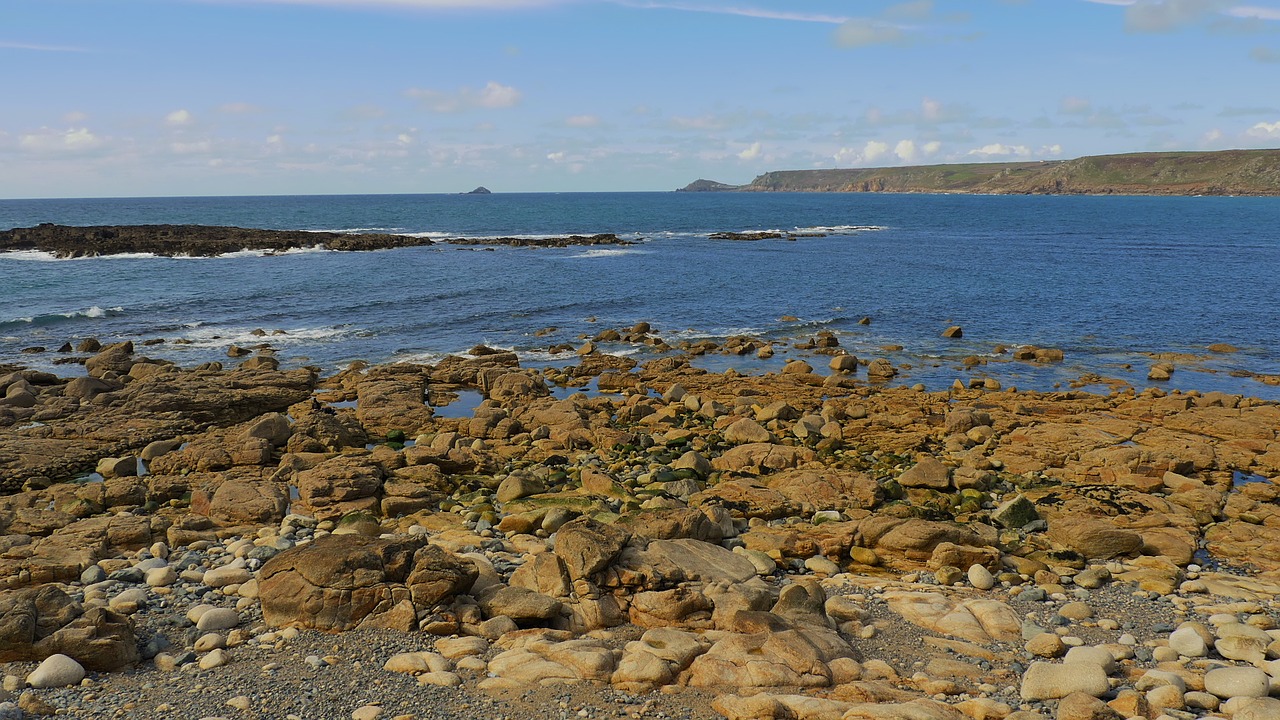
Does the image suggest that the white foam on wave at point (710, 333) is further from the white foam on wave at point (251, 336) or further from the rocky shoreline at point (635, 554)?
the white foam on wave at point (251, 336)

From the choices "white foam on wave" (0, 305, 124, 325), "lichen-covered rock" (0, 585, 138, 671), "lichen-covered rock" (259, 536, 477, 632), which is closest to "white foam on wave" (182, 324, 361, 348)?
"white foam on wave" (0, 305, 124, 325)

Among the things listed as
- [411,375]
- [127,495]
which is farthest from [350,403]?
[127,495]

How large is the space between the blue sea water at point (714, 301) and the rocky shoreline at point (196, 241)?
4.75 metres

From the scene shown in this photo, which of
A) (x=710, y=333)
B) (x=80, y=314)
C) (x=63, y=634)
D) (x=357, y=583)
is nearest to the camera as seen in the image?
(x=63, y=634)

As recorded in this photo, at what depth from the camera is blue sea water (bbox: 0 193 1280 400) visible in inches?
1577

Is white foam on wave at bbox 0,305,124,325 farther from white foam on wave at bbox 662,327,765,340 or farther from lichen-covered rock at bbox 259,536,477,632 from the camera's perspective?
lichen-covered rock at bbox 259,536,477,632

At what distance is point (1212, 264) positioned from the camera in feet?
249

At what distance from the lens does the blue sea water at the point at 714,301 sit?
4006cm

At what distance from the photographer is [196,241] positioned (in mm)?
90625

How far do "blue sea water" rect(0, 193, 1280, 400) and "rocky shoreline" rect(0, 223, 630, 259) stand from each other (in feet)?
15.6

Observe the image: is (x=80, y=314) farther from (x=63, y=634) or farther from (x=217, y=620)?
(x=63, y=634)

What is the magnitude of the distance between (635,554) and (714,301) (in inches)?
1667

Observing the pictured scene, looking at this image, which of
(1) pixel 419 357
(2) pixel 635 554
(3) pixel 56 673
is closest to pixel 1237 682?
(2) pixel 635 554

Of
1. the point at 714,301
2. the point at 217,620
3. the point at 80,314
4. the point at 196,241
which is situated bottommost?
the point at 217,620
